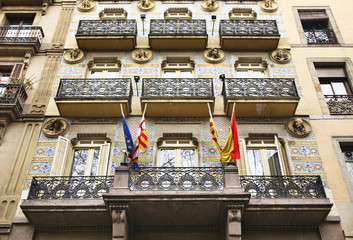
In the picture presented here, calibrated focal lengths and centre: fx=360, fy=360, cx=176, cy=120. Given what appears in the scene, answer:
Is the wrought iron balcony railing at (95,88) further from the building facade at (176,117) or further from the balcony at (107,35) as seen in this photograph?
the balcony at (107,35)

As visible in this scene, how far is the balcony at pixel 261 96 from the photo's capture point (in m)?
13.0

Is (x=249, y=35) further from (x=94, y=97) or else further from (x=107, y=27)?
(x=94, y=97)

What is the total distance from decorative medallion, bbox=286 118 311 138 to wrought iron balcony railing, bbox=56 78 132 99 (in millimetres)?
6001

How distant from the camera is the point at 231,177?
33.9 feet

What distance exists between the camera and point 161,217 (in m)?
10.5

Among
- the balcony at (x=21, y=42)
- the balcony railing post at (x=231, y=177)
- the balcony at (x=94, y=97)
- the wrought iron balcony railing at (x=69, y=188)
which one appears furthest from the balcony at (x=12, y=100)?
the balcony railing post at (x=231, y=177)

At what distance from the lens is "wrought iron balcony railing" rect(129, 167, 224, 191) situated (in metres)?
10.4

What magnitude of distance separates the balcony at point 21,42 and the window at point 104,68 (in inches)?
102

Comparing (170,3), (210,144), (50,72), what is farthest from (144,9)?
(210,144)

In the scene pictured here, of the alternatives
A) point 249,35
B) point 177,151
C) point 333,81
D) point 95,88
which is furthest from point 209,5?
point 177,151

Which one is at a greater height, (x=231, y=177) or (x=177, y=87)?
(x=177, y=87)

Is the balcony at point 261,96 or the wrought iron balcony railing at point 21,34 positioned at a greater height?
the wrought iron balcony railing at point 21,34

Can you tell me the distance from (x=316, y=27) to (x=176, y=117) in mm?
8800

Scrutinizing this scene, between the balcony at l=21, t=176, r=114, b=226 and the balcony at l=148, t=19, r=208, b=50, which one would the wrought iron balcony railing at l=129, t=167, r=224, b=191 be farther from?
the balcony at l=148, t=19, r=208, b=50
